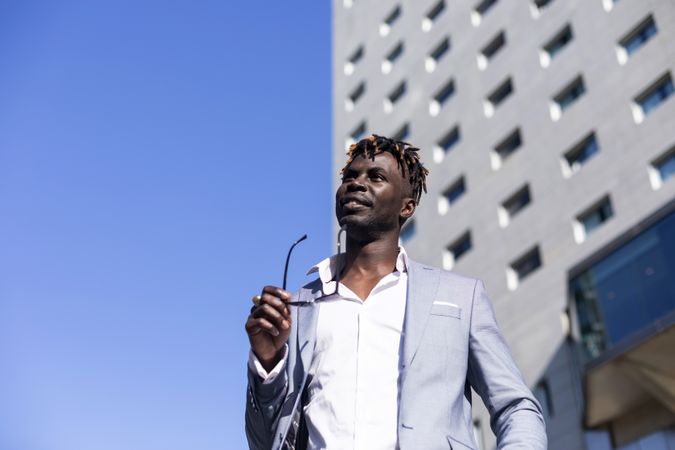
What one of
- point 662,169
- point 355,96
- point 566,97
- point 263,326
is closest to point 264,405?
point 263,326

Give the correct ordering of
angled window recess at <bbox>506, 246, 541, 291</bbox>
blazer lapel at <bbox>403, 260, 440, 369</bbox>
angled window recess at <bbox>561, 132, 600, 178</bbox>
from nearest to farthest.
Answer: blazer lapel at <bbox>403, 260, 440, 369</bbox> → angled window recess at <bbox>561, 132, 600, 178</bbox> → angled window recess at <bbox>506, 246, 541, 291</bbox>

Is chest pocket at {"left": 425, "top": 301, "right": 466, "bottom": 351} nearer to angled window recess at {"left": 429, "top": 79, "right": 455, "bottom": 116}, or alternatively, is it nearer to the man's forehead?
the man's forehead

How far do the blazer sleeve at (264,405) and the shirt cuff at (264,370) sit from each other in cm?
1

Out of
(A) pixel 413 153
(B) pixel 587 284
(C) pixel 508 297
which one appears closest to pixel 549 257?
(C) pixel 508 297

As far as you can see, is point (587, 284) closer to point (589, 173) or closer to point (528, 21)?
point (589, 173)

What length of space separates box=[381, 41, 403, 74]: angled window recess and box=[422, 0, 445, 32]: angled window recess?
162 centimetres

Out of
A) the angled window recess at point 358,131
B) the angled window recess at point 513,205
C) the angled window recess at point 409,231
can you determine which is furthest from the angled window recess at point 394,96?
the angled window recess at point 513,205

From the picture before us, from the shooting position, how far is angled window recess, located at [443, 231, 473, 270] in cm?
2974

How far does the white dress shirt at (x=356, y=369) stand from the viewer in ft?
11.8

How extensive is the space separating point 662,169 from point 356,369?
21.2 m

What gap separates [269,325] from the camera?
3.68 metres

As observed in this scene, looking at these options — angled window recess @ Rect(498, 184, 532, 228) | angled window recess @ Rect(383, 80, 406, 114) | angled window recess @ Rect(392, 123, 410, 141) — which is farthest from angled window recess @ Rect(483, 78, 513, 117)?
angled window recess @ Rect(383, 80, 406, 114)

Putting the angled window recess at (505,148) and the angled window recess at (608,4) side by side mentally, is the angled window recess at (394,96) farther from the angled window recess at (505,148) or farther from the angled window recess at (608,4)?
the angled window recess at (608,4)

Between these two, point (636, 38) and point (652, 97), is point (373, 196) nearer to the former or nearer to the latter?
point (652, 97)
